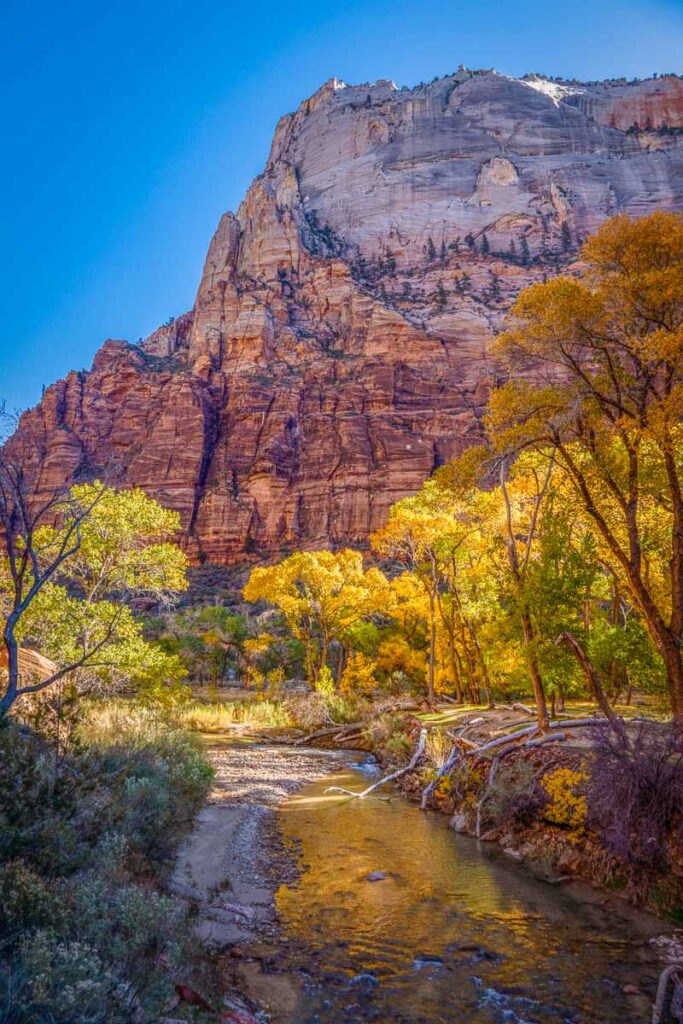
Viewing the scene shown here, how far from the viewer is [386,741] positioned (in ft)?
67.3

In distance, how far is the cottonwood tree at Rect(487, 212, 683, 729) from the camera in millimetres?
9648

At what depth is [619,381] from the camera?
1070 centimetres

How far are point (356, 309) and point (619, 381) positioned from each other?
11026cm

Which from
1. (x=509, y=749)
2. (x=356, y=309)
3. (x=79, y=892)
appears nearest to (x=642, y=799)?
(x=509, y=749)

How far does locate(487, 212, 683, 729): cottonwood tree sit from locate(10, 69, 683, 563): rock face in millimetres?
78918

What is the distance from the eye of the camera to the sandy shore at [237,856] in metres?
6.77

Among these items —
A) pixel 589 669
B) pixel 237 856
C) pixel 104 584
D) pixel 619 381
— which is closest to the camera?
pixel 237 856

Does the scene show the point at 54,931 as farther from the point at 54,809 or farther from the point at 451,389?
the point at 451,389

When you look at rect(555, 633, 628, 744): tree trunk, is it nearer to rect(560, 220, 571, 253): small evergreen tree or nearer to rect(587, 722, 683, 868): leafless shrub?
rect(587, 722, 683, 868): leafless shrub

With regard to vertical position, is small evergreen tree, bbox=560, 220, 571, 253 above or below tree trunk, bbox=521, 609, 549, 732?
above

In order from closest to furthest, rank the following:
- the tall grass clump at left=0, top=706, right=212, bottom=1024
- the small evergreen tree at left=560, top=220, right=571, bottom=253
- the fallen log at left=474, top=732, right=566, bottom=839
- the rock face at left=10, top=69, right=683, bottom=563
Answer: the tall grass clump at left=0, top=706, right=212, bottom=1024, the fallen log at left=474, top=732, right=566, bottom=839, the rock face at left=10, top=69, right=683, bottom=563, the small evergreen tree at left=560, top=220, right=571, bottom=253

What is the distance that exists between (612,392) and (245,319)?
110 meters

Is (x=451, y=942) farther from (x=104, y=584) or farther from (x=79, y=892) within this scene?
(x=104, y=584)

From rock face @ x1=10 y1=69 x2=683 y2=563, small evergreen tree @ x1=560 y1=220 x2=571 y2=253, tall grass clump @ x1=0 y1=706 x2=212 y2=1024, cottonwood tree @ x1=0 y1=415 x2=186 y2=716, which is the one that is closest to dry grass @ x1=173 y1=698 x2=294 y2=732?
cottonwood tree @ x1=0 y1=415 x2=186 y2=716
